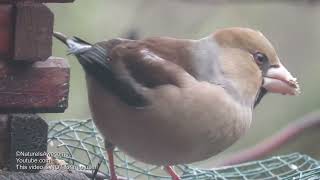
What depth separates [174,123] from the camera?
2828 millimetres

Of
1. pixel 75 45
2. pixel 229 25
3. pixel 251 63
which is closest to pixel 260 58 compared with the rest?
pixel 251 63

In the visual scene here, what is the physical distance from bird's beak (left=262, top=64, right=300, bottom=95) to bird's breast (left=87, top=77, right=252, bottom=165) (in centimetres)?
13

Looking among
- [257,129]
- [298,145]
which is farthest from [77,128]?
[257,129]

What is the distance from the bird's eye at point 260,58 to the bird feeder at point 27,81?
599mm

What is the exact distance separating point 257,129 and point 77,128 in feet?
9.28

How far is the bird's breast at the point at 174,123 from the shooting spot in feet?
9.32

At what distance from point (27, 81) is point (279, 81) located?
0.78 meters

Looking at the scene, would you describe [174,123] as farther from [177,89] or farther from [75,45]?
[75,45]

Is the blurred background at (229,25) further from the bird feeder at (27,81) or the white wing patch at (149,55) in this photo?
the bird feeder at (27,81)

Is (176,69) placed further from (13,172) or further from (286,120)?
(286,120)

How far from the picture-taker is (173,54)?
296 cm

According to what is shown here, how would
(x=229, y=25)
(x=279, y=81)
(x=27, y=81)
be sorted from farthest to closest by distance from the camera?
(x=229, y=25) < (x=279, y=81) < (x=27, y=81)

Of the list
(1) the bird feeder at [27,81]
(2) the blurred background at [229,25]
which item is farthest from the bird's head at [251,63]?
(2) the blurred background at [229,25]

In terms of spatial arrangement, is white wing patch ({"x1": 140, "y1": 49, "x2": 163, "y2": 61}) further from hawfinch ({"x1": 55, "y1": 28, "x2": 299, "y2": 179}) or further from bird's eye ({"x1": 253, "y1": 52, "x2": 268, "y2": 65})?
bird's eye ({"x1": 253, "y1": 52, "x2": 268, "y2": 65})
